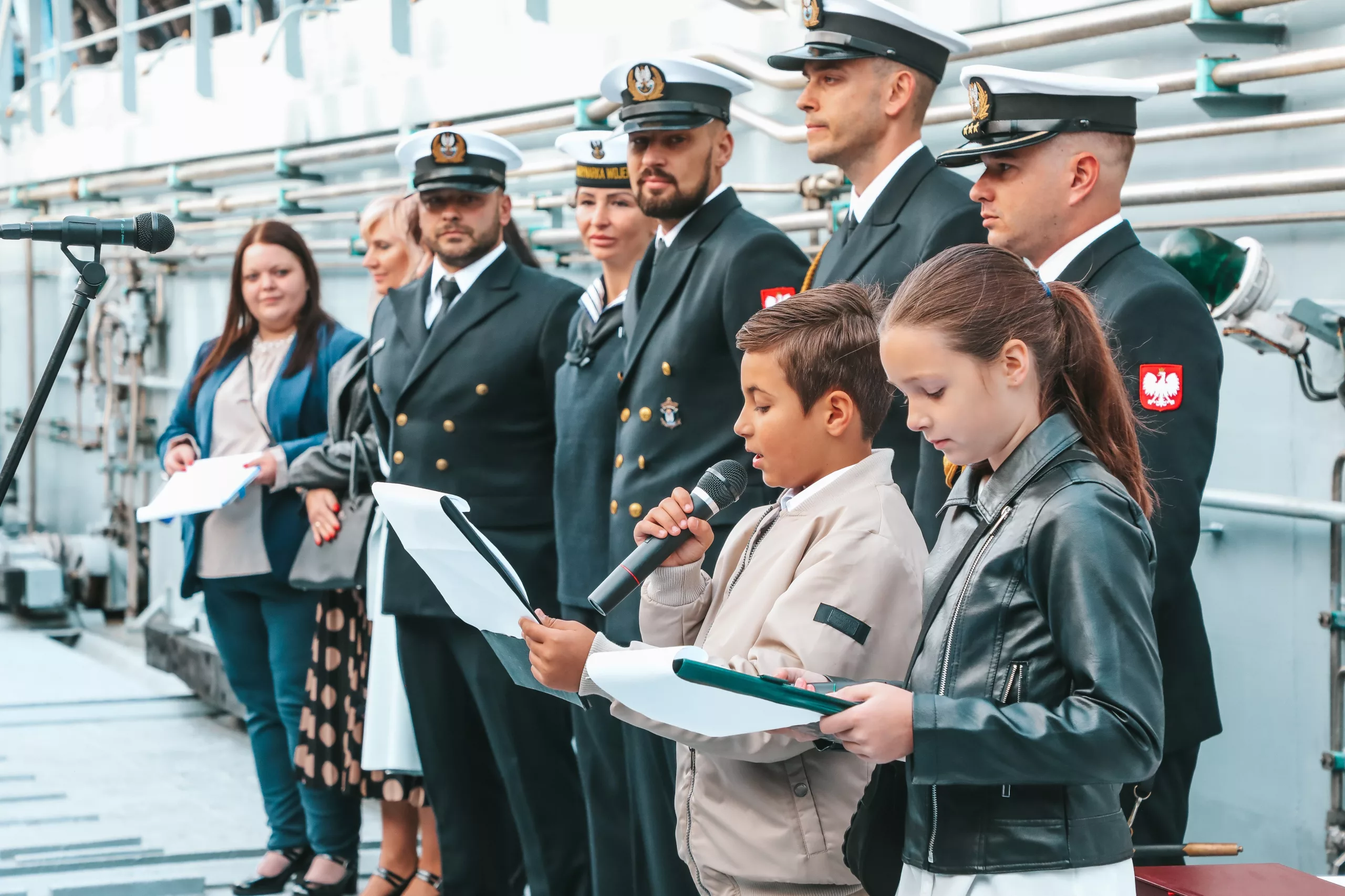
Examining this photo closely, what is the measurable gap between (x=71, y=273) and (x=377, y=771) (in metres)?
6.08

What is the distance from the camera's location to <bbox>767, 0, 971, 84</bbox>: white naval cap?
2.29 meters

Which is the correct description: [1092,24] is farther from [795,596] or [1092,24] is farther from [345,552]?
[345,552]

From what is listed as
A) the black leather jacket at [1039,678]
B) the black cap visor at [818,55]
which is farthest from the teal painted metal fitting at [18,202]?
the black leather jacket at [1039,678]

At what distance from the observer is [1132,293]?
189 cm

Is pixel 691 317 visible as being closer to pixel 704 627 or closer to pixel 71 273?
pixel 704 627

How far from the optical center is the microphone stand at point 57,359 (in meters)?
2.01

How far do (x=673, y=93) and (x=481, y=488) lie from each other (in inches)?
35.1

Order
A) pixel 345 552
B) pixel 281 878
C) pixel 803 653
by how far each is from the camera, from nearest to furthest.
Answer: pixel 803 653 → pixel 345 552 → pixel 281 878

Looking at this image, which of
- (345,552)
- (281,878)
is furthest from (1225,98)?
(281,878)

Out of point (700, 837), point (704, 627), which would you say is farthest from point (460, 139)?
point (700, 837)

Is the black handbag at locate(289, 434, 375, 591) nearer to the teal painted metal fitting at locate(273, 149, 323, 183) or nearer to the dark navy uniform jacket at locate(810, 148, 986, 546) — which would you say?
the dark navy uniform jacket at locate(810, 148, 986, 546)

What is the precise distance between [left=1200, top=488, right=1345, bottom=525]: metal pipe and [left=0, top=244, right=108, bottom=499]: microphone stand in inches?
68.1

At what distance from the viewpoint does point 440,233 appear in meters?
3.15

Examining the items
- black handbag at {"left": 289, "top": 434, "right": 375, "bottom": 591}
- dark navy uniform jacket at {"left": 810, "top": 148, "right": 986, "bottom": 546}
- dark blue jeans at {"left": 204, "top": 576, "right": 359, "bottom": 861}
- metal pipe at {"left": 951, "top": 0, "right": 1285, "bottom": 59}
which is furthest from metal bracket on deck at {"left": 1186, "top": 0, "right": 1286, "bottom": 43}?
dark blue jeans at {"left": 204, "top": 576, "right": 359, "bottom": 861}
